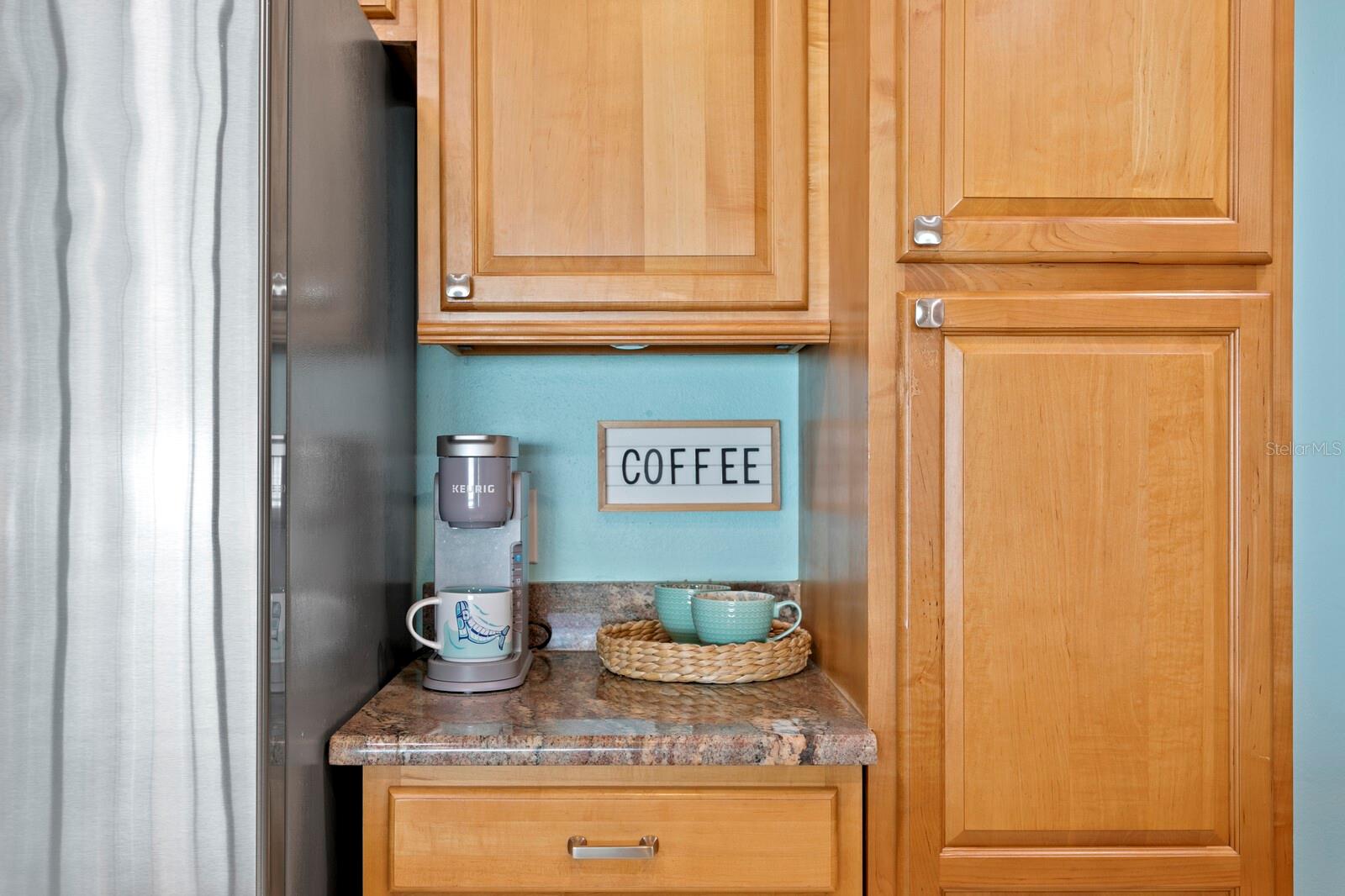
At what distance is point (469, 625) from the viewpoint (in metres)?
1.34

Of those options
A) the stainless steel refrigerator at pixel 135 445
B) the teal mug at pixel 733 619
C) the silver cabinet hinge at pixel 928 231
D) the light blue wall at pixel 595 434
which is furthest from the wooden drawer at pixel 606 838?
the silver cabinet hinge at pixel 928 231

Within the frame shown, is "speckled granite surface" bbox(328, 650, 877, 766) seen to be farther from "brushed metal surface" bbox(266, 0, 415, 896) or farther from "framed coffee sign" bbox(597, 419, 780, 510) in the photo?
"framed coffee sign" bbox(597, 419, 780, 510)

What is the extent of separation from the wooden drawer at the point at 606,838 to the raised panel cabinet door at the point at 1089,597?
0.16 metres

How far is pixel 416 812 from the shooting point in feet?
3.70

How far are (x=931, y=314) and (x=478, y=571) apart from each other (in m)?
0.77

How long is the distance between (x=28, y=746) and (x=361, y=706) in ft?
1.34

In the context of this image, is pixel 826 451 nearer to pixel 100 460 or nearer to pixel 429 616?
pixel 429 616

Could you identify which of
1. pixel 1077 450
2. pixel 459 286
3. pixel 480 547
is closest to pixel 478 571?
pixel 480 547

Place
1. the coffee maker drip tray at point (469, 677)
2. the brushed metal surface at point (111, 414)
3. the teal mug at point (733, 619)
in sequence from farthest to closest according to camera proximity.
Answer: the teal mug at point (733, 619) → the coffee maker drip tray at point (469, 677) → the brushed metal surface at point (111, 414)

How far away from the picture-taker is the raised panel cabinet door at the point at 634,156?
4.49ft

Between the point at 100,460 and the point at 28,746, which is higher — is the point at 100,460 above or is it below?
above

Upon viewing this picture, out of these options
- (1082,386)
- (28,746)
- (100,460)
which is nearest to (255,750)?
(28,746)

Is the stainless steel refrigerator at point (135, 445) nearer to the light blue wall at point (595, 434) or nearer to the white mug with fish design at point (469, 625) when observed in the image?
the white mug with fish design at point (469, 625)

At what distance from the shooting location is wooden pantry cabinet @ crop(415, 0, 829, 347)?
1.37 metres
